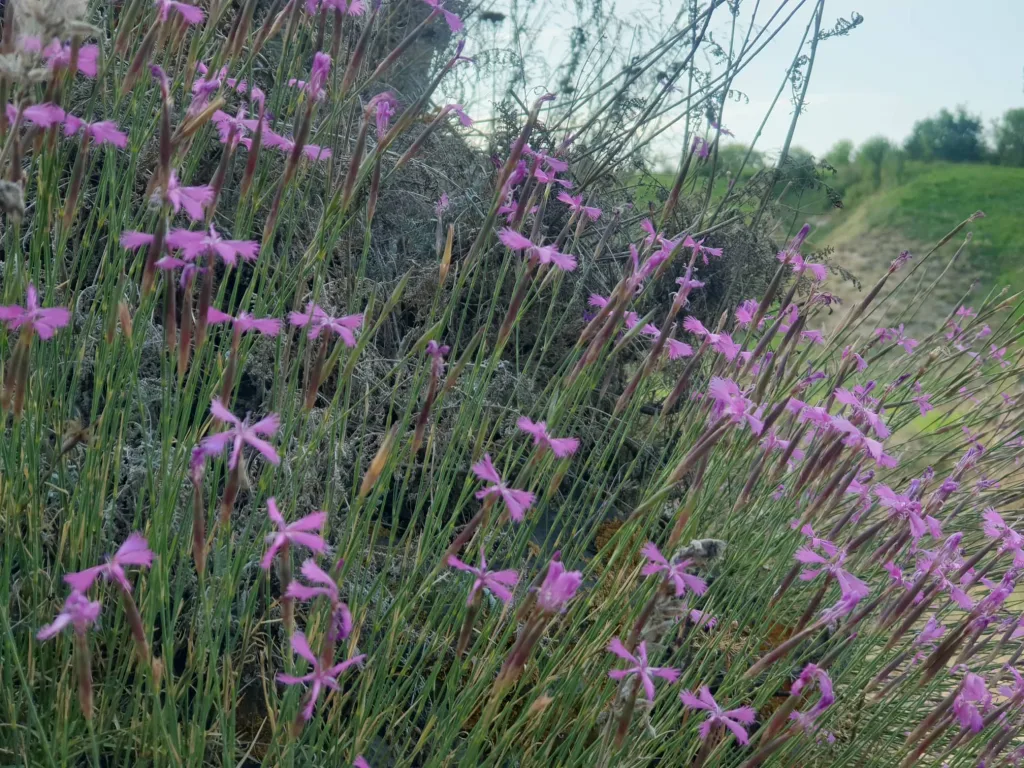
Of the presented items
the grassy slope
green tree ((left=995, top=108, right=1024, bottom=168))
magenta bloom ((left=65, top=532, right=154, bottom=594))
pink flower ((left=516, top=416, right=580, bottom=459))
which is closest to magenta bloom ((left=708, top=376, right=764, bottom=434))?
pink flower ((left=516, top=416, right=580, bottom=459))

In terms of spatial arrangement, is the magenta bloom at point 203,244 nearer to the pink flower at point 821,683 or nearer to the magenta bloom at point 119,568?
the magenta bloom at point 119,568

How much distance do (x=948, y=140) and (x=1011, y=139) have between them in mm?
733

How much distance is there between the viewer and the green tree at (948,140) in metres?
11.2

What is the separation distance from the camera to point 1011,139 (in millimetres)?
10875

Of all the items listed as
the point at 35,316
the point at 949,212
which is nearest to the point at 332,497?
the point at 35,316

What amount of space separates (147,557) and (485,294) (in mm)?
1860

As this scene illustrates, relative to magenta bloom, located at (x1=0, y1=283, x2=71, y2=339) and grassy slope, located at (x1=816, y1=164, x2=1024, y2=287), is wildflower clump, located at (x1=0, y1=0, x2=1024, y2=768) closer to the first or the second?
magenta bloom, located at (x1=0, y1=283, x2=71, y2=339)

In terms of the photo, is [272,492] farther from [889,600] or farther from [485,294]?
[485,294]

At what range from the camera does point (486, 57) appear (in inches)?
117

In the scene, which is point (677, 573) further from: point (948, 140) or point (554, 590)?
point (948, 140)

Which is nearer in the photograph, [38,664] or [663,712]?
[38,664]

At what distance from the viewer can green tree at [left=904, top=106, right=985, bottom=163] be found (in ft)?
36.7

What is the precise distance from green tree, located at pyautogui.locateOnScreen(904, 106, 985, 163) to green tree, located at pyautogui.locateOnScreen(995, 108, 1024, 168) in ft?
0.66

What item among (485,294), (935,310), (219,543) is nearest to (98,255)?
(485,294)
